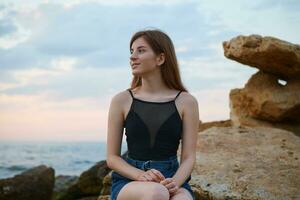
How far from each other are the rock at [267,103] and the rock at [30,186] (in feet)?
12.2

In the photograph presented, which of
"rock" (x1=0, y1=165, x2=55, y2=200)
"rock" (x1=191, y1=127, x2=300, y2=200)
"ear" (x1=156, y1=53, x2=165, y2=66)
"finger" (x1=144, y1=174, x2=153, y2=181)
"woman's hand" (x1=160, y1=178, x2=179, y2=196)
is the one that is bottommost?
"rock" (x1=0, y1=165, x2=55, y2=200)

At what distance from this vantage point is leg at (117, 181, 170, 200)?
9.67 ft

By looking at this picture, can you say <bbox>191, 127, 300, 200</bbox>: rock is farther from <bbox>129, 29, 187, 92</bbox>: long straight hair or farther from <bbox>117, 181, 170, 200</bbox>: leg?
<bbox>117, 181, 170, 200</bbox>: leg

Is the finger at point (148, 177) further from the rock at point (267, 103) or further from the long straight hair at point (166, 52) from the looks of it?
the rock at point (267, 103)

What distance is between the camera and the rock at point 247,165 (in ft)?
16.2

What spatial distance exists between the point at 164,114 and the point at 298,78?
5.48 m

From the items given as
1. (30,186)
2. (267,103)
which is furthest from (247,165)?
(30,186)

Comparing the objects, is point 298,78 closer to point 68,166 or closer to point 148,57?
point 148,57

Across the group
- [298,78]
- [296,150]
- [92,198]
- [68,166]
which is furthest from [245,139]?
[68,166]

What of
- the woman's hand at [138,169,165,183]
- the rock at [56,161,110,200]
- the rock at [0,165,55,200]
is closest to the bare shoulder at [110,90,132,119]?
the woman's hand at [138,169,165,183]

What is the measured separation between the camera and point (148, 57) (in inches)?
141

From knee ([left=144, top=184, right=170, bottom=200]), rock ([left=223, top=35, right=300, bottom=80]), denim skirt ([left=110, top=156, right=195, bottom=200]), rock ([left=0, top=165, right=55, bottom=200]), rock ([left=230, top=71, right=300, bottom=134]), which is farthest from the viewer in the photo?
rock ([left=0, top=165, right=55, bottom=200])

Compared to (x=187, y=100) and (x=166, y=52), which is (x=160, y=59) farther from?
(x=187, y=100)

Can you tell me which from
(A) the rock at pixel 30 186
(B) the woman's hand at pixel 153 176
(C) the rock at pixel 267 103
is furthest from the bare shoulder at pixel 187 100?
(A) the rock at pixel 30 186
